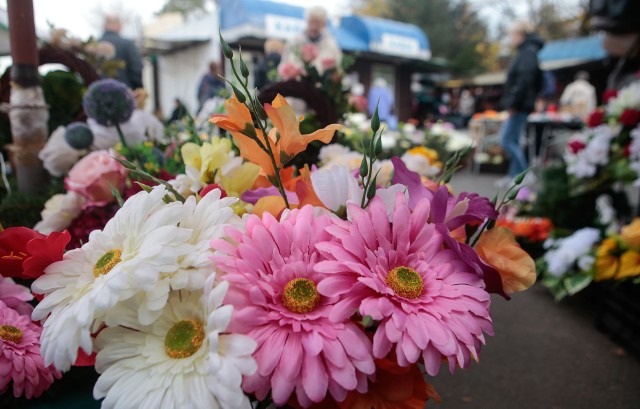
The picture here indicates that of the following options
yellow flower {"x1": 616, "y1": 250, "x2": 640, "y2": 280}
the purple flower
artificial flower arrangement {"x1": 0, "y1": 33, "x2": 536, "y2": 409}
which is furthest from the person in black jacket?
artificial flower arrangement {"x1": 0, "y1": 33, "x2": 536, "y2": 409}

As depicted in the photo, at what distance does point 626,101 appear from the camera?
287cm

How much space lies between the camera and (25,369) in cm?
61

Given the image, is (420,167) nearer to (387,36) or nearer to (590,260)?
(590,260)

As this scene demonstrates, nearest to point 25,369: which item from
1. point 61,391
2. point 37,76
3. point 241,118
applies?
point 61,391

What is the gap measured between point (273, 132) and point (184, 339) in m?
0.29

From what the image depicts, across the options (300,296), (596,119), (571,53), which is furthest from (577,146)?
(571,53)

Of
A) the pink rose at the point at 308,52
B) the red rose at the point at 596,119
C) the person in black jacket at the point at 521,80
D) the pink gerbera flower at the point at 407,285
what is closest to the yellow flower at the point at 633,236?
the red rose at the point at 596,119

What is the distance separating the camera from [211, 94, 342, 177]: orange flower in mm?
554

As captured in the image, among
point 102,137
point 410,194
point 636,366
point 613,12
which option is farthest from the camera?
point 613,12

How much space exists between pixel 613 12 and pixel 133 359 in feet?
10.6

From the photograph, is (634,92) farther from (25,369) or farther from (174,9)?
(174,9)

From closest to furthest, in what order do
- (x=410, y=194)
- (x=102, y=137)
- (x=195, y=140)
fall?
(x=410, y=194), (x=195, y=140), (x=102, y=137)

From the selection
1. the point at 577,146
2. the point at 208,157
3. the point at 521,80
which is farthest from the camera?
the point at 521,80

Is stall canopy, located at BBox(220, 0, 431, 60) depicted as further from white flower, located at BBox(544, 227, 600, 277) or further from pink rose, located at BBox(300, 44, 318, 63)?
white flower, located at BBox(544, 227, 600, 277)
